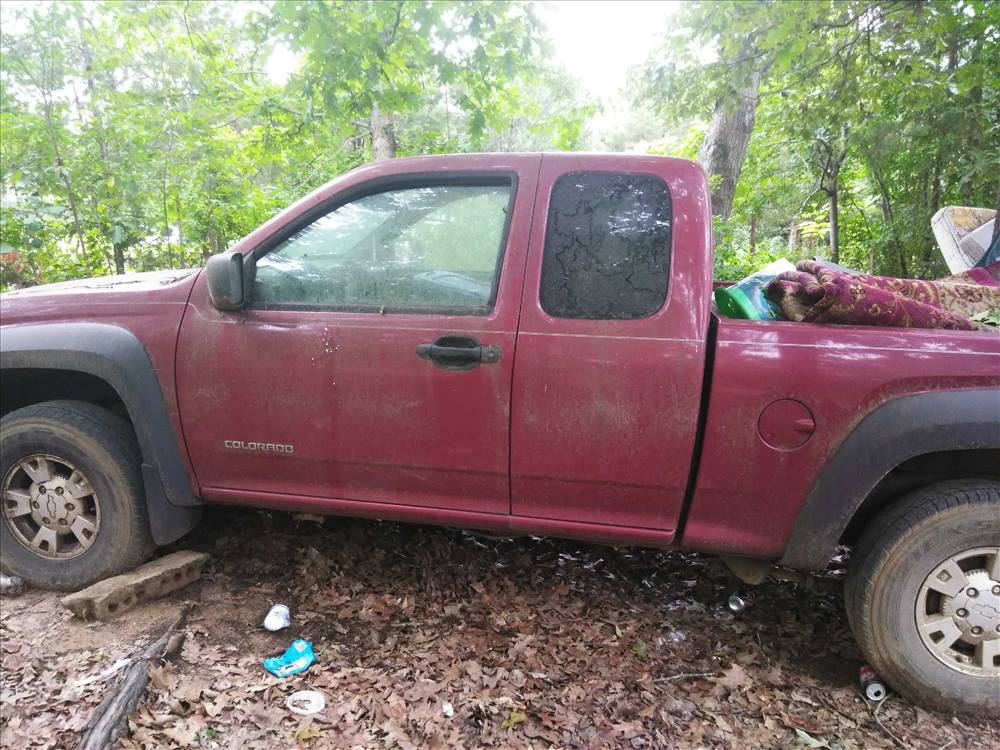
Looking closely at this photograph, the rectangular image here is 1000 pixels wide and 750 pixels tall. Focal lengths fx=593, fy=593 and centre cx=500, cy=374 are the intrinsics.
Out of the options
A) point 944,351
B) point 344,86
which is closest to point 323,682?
point 944,351

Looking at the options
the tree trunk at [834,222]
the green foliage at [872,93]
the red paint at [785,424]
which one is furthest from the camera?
the tree trunk at [834,222]

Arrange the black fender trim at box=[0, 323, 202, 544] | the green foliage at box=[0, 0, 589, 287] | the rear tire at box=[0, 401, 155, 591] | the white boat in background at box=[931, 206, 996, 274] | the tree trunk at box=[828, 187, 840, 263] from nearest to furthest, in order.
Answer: the black fender trim at box=[0, 323, 202, 544] < the rear tire at box=[0, 401, 155, 591] < the white boat in background at box=[931, 206, 996, 274] < the green foliage at box=[0, 0, 589, 287] < the tree trunk at box=[828, 187, 840, 263]

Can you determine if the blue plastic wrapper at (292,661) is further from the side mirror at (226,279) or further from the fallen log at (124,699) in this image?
the side mirror at (226,279)

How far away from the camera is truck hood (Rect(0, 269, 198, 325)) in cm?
260

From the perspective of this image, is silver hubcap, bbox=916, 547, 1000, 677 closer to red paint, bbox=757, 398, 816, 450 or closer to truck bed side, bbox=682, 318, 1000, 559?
truck bed side, bbox=682, 318, 1000, 559

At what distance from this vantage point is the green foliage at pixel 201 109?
5008 mm

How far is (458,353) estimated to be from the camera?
2258mm

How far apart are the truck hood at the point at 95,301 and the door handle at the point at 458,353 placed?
1162 mm

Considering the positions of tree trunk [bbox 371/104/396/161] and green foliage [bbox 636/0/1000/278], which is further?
tree trunk [bbox 371/104/396/161]

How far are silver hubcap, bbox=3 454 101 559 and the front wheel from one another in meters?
3.28

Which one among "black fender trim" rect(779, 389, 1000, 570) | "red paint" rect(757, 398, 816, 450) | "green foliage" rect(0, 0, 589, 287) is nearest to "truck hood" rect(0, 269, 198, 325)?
"red paint" rect(757, 398, 816, 450)

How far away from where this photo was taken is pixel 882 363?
6.60 feet

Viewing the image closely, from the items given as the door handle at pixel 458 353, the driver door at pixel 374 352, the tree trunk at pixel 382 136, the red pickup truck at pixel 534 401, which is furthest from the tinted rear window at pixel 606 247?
the tree trunk at pixel 382 136

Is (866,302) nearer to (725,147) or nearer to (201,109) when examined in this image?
(725,147)
